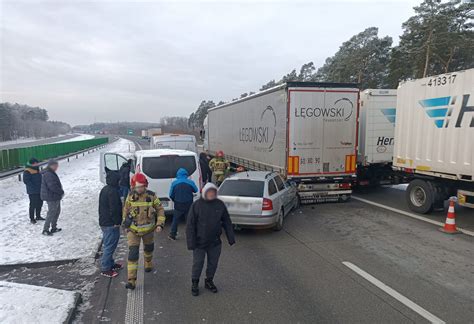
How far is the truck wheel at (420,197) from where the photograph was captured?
29.7 ft

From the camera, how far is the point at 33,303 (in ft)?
14.2

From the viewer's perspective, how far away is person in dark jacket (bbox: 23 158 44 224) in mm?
8211

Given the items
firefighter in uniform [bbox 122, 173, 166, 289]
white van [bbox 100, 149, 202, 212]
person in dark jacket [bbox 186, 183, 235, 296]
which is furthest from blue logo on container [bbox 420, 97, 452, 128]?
firefighter in uniform [bbox 122, 173, 166, 289]

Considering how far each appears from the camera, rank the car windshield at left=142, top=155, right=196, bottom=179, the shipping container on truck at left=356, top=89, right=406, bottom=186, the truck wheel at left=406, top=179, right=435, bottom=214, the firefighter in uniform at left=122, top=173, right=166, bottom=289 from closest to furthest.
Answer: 1. the firefighter in uniform at left=122, top=173, right=166, bottom=289
2. the car windshield at left=142, top=155, right=196, bottom=179
3. the truck wheel at left=406, top=179, right=435, bottom=214
4. the shipping container on truck at left=356, top=89, right=406, bottom=186

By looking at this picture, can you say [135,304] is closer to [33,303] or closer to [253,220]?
[33,303]

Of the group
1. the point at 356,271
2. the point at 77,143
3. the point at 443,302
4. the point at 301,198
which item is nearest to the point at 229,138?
the point at 301,198

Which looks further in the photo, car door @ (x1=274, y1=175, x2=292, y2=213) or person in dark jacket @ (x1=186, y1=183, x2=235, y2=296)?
car door @ (x1=274, y1=175, x2=292, y2=213)

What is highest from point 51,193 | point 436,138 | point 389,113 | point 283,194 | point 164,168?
point 389,113

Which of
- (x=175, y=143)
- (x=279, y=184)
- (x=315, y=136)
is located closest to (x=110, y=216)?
(x=279, y=184)

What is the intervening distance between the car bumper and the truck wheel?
4.51m

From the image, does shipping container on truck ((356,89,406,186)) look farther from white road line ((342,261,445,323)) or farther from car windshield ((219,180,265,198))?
white road line ((342,261,445,323))

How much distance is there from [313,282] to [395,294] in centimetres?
113

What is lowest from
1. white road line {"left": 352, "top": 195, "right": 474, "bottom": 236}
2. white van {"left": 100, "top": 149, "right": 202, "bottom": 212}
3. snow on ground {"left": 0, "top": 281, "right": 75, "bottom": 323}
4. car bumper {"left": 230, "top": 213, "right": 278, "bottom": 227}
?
snow on ground {"left": 0, "top": 281, "right": 75, "bottom": 323}

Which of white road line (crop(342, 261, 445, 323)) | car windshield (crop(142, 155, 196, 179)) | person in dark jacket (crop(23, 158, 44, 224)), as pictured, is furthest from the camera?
car windshield (crop(142, 155, 196, 179))
